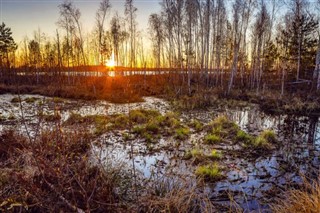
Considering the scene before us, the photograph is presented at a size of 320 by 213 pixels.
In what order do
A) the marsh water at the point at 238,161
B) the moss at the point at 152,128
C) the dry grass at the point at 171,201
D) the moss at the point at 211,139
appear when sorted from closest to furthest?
1. the dry grass at the point at 171,201
2. the marsh water at the point at 238,161
3. the moss at the point at 211,139
4. the moss at the point at 152,128

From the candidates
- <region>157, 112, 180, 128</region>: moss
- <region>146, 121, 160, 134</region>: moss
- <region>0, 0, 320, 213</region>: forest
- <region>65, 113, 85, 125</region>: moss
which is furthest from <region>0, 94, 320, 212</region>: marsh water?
<region>65, 113, 85, 125</region>: moss

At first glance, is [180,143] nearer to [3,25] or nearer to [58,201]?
[58,201]

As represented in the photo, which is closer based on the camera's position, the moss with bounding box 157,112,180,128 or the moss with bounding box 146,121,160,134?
the moss with bounding box 146,121,160,134

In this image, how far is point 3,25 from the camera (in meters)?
40.6

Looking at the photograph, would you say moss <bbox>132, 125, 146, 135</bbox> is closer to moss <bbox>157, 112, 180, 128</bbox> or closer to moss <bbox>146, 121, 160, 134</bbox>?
moss <bbox>146, 121, 160, 134</bbox>

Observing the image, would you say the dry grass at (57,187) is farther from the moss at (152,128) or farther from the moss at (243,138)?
the moss at (243,138)

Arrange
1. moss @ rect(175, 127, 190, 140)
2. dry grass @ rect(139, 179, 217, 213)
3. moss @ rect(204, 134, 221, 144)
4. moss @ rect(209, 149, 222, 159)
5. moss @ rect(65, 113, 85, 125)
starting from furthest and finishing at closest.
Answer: moss @ rect(65, 113, 85, 125) → moss @ rect(175, 127, 190, 140) → moss @ rect(204, 134, 221, 144) → moss @ rect(209, 149, 222, 159) → dry grass @ rect(139, 179, 217, 213)

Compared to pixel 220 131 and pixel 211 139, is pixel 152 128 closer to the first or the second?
pixel 211 139

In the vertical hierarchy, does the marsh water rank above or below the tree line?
below

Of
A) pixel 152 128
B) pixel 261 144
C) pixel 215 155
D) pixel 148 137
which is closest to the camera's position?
pixel 215 155

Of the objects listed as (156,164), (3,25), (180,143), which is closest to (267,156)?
(180,143)

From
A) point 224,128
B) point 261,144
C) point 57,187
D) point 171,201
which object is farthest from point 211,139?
point 57,187

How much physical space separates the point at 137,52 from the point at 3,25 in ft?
78.7

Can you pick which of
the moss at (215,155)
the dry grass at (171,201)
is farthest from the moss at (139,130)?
the dry grass at (171,201)
